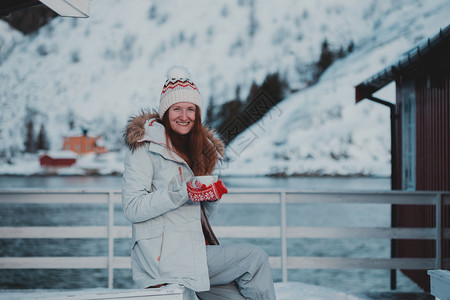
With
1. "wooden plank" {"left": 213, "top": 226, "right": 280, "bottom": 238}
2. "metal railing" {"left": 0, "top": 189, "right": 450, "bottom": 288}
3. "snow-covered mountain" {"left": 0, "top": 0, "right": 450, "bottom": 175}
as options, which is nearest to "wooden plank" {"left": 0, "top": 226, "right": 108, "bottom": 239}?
"metal railing" {"left": 0, "top": 189, "right": 450, "bottom": 288}

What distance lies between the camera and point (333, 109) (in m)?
135

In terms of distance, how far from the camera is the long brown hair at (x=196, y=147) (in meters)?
2.09

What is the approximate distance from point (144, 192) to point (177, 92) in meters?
0.42

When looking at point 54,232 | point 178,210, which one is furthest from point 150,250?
point 54,232

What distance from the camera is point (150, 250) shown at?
74.9 inches

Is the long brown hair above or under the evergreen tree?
under

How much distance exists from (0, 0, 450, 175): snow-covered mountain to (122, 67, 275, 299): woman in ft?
333

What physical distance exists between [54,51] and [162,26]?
40920 mm

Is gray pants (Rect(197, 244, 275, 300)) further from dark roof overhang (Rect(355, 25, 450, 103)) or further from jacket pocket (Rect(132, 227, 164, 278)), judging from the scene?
dark roof overhang (Rect(355, 25, 450, 103))

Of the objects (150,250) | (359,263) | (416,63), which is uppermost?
(416,63)

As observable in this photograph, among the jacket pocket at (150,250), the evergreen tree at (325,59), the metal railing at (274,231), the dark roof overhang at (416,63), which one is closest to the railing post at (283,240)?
the metal railing at (274,231)

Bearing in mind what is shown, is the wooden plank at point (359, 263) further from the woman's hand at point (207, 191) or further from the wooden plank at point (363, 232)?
the woman's hand at point (207, 191)

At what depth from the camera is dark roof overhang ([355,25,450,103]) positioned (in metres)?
4.64

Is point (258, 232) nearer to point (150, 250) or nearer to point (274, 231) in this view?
point (274, 231)
